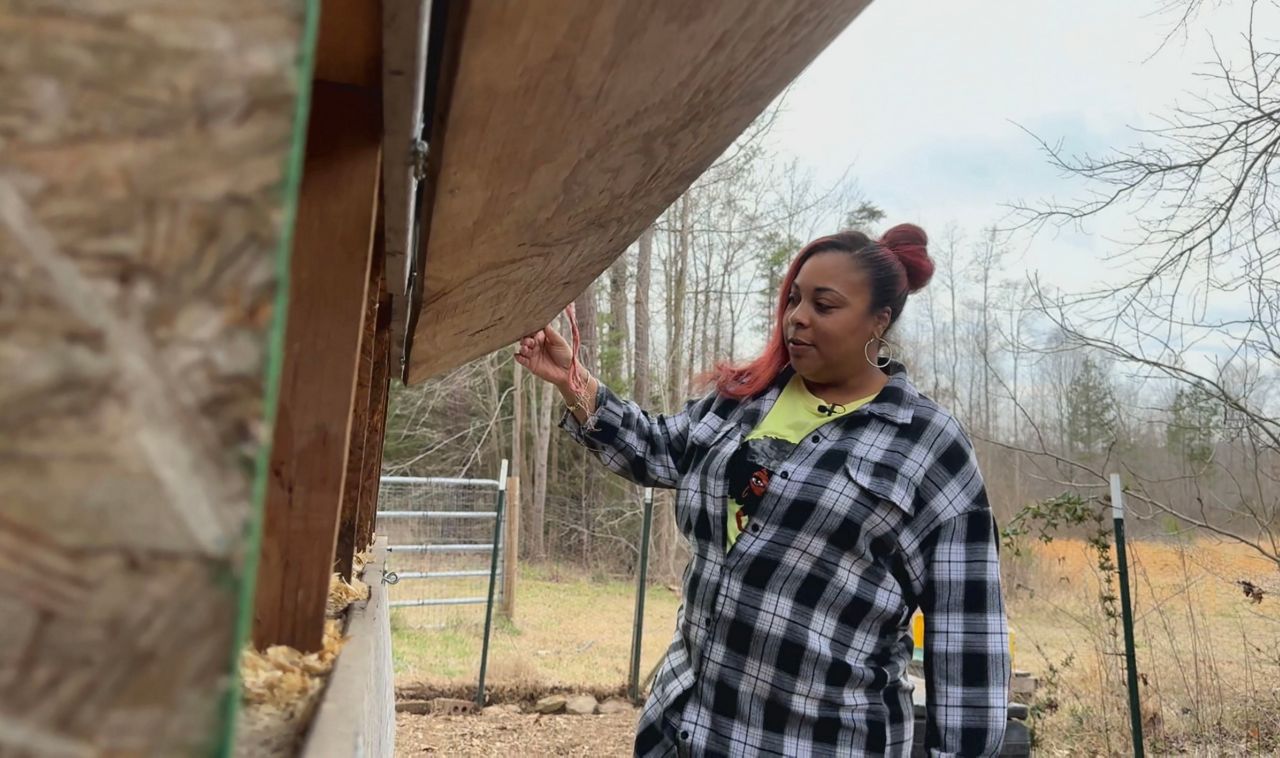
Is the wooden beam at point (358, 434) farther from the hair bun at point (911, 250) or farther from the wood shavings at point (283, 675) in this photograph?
the hair bun at point (911, 250)

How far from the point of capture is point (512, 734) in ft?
19.5

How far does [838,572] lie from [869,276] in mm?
673

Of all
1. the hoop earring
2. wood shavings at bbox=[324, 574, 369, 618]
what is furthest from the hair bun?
wood shavings at bbox=[324, 574, 369, 618]

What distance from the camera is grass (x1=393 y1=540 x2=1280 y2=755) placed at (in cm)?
500

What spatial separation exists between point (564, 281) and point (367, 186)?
83 centimetres

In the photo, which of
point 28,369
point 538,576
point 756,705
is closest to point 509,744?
point 756,705

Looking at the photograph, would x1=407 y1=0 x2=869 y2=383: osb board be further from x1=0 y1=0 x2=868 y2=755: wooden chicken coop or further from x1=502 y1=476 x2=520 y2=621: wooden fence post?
x1=502 y1=476 x2=520 y2=621: wooden fence post

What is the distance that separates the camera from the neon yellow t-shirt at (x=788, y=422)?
1.83 metres

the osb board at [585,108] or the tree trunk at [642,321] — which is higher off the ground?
the tree trunk at [642,321]

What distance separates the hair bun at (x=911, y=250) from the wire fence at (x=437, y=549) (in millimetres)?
7045

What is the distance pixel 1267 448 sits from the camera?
5.39m

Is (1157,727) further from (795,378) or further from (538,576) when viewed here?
(538,576)

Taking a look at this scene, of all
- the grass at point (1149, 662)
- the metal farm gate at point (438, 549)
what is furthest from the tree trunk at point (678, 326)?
the grass at point (1149, 662)

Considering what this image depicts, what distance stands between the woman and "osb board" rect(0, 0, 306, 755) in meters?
1.50
